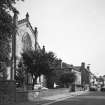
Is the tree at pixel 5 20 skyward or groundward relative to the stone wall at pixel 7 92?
skyward

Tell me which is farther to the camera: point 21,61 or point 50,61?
point 21,61

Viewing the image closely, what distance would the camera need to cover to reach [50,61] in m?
45.5

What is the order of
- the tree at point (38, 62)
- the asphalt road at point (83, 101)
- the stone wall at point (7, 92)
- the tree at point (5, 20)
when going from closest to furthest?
the tree at point (5, 20) < the stone wall at point (7, 92) < the asphalt road at point (83, 101) < the tree at point (38, 62)

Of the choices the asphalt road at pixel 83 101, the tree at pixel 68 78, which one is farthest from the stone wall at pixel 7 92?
the tree at pixel 68 78

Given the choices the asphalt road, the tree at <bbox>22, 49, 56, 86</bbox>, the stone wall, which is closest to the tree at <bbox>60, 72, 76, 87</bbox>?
the tree at <bbox>22, 49, 56, 86</bbox>

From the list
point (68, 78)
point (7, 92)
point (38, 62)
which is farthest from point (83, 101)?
point (68, 78)

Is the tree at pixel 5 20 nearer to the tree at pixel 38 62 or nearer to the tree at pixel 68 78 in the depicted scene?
the tree at pixel 38 62

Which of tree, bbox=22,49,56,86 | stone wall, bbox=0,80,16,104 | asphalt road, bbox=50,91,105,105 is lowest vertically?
asphalt road, bbox=50,91,105,105

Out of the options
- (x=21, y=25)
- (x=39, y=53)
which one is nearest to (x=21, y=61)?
(x=39, y=53)

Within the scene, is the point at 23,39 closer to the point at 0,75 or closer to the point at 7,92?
the point at 0,75

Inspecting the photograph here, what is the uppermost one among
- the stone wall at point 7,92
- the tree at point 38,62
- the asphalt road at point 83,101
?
the tree at point 38,62

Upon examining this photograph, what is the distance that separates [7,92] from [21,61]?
26.7 m

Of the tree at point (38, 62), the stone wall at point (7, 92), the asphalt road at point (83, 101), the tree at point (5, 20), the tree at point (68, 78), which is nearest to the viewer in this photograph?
the tree at point (5, 20)

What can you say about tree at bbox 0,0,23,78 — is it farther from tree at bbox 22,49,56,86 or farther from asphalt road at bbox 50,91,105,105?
tree at bbox 22,49,56,86
